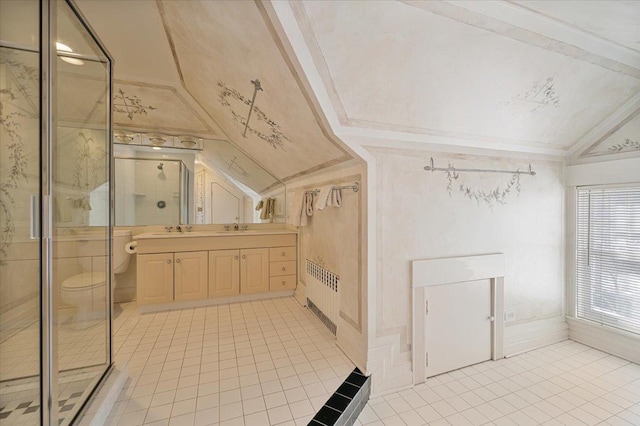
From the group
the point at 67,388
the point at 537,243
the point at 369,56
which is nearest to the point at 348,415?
the point at 67,388

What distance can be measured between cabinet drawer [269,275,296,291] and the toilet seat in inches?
75.5

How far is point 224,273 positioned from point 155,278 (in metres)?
0.75

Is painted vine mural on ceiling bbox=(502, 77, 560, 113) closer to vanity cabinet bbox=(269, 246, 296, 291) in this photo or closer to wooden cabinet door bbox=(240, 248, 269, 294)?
vanity cabinet bbox=(269, 246, 296, 291)

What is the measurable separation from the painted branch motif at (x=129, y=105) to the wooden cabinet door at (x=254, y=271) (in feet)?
6.75

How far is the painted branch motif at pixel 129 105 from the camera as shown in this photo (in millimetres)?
2898

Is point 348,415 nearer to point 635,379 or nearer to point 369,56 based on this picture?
point 369,56

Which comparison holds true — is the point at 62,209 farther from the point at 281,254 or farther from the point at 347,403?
the point at 281,254

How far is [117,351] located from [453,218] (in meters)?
3.05

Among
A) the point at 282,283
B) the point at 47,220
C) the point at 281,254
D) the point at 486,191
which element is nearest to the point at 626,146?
the point at 486,191

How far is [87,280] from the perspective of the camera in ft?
6.28

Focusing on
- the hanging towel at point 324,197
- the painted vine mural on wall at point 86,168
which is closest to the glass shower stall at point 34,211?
the painted vine mural on wall at point 86,168

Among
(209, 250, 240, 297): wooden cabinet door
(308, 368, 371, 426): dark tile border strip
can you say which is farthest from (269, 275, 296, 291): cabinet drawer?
(308, 368, 371, 426): dark tile border strip

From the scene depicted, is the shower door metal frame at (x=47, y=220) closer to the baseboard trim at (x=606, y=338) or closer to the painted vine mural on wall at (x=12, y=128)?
the painted vine mural on wall at (x=12, y=128)

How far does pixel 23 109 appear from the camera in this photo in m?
1.31
